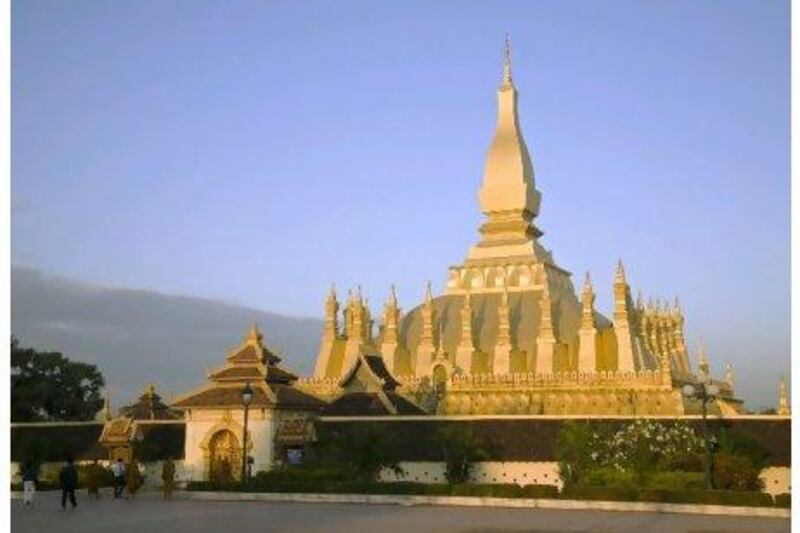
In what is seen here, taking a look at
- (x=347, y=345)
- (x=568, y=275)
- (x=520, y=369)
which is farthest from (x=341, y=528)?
(x=568, y=275)

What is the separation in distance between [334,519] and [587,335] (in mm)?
29719

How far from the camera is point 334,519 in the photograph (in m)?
19.7

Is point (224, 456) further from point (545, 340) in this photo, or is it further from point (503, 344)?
point (545, 340)

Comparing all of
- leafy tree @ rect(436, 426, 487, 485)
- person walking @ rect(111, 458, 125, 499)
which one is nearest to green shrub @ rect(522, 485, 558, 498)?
leafy tree @ rect(436, 426, 487, 485)

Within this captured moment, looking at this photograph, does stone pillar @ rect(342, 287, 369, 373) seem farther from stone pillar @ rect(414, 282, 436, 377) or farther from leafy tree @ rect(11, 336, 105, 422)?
leafy tree @ rect(11, 336, 105, 422)

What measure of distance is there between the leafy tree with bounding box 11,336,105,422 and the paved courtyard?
23.5 m

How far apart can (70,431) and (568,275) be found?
3053 centimetres

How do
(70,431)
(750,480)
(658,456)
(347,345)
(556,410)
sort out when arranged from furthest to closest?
(347,345)
(556,410)
(70,431)
(658,456)
(750,480)

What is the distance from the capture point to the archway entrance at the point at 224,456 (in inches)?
1143

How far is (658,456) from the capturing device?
27938mm

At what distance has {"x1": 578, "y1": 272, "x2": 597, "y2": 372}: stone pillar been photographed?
4694cm

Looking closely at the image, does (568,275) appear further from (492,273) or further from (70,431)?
(70,431)

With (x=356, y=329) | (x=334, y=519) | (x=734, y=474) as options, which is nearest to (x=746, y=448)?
(x=734, y=474)

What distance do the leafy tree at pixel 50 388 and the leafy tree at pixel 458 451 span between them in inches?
915
